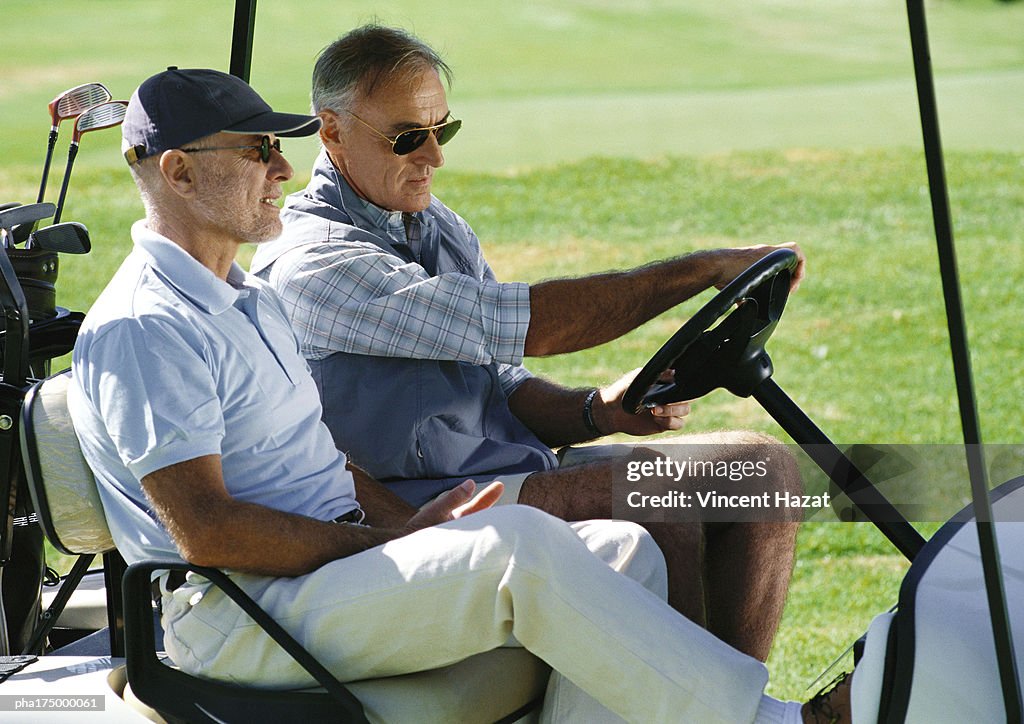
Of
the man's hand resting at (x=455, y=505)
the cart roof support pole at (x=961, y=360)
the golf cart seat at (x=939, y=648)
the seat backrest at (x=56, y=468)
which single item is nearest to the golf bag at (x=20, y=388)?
the seat backrest at (x=56, y=468)

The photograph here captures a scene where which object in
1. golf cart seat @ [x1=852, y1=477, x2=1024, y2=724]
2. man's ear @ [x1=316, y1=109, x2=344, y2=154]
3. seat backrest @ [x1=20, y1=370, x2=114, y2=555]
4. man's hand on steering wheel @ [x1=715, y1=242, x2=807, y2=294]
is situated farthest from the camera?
man's ear @ [x1=316, y1=109, x2=344, y2=154]

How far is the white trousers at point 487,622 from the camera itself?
1853 mm

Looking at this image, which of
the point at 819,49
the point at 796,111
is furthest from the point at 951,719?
the point at 819,49

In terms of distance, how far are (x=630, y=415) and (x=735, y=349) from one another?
1.37 ft

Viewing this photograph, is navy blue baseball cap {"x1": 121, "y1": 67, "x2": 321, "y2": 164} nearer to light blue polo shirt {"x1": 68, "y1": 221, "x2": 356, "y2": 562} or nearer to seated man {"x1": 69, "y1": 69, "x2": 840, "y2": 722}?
seated man {"x1": 69, "y1": 69, "x2": 840, "y2": 722}

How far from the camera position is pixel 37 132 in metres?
13.2

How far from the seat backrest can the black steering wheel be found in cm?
92

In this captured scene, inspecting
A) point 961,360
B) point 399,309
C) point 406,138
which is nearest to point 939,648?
point 961,360

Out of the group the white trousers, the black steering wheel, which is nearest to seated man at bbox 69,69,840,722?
the white trousers

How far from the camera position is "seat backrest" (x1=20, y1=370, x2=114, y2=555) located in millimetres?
2064

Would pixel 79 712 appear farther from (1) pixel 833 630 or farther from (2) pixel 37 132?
(2) pixel 37 132

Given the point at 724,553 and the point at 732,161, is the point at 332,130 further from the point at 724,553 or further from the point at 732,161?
the point at 732,161

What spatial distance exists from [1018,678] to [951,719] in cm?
10

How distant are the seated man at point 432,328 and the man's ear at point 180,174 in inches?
17.1
